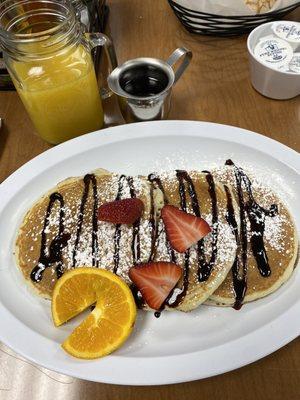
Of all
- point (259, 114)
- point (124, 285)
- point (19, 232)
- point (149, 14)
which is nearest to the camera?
point (124, 285)

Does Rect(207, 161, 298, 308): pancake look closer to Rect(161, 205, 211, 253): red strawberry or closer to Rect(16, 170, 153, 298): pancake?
Rect(161, 205, 211, 253): red strawberry

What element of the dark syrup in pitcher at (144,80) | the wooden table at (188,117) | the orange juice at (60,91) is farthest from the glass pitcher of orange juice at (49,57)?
the wooden table at (188,117)

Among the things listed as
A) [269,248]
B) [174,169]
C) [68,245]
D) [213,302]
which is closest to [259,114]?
[174,169]

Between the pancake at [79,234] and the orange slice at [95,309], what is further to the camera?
the pancake at [79,234]

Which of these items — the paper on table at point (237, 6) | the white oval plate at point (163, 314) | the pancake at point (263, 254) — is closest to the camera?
the white oval plate at point (163, 314)

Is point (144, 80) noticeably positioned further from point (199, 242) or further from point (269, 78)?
point (199, 242)

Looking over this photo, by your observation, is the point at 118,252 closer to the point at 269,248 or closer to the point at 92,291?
the point at 92,291

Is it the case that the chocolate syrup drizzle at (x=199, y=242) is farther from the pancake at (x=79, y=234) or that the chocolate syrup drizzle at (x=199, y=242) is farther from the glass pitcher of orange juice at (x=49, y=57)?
the glass pitcher of orange juice at (x=49, y=57)
